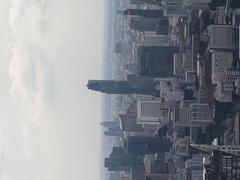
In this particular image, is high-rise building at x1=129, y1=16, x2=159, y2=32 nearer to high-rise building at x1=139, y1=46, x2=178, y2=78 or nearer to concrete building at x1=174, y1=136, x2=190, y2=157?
high-rise building at x1=139, y1=46, x2=178, y2=78

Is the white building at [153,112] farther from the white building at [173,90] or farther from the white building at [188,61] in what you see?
the white building at [188,61]

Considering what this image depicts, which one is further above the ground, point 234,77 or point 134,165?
point 234,77

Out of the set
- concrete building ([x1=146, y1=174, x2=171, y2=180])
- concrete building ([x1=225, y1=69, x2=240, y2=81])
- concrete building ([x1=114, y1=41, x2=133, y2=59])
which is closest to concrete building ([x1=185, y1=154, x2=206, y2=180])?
concrete building ([x1=146, y1=174, x2=171, y2=180])

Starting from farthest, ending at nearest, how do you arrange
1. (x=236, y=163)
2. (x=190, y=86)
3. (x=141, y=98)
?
(x=141, y=98) < (x=190, y=86) < (x=236, y=163)

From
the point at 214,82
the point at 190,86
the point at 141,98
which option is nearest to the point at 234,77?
the point at 214,82

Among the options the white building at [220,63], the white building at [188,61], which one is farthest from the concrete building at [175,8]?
the white building at [220,63]

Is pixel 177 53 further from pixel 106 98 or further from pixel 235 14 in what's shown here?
pixel 106 98

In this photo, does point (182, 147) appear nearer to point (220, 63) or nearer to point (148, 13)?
point (220, 63)
